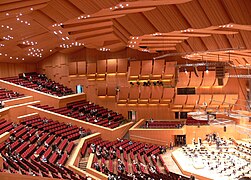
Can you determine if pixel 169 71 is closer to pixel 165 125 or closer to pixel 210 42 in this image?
pixel 165 125

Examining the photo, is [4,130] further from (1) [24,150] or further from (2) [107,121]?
(2) [107,121]

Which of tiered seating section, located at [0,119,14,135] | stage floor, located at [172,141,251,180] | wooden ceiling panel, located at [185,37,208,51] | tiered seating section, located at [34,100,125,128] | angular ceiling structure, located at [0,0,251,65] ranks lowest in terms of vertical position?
stage floor, located at [172,141,251,180]

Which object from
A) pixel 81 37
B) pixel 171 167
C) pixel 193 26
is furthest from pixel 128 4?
pixel 171 167

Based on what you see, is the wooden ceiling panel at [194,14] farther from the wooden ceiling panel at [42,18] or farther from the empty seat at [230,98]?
the empty seat at [230,98]

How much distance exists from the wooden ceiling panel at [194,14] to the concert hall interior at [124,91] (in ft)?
0.12

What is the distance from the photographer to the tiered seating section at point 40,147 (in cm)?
701

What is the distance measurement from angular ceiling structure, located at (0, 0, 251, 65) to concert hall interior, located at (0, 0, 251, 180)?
29 mm

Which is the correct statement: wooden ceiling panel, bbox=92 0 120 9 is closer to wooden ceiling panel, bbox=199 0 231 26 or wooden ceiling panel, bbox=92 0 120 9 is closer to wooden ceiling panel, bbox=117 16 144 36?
wooden ceiling panel, bbox=199 0 231 26

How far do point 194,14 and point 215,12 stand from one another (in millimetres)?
543

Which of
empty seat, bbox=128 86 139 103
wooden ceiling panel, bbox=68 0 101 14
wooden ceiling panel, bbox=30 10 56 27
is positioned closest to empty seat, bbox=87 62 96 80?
empty seat, bbox=128 86 139 103

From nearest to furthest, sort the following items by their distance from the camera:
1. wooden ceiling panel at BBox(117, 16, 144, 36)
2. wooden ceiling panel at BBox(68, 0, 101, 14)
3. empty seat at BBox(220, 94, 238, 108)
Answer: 1. wooden ceiling panel at BBox(68, 0, 101, 14)
2. wooden ceiling panel at BBox(117, 16, 144, 36)
3. empty seat at BBox(220, 94, 238, 108)

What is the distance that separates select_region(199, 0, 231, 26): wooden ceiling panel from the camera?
20.9ft

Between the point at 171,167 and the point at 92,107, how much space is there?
6.17 m

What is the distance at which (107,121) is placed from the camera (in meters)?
14.5
